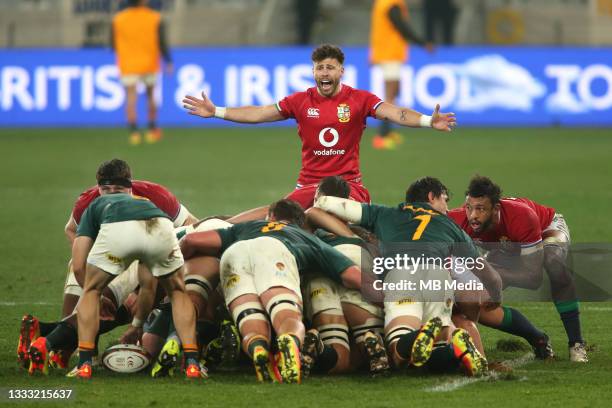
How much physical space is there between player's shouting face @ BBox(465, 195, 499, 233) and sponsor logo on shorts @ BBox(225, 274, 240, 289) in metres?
1.71

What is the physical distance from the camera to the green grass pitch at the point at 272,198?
7.20m

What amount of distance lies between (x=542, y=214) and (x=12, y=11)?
82.0 feet

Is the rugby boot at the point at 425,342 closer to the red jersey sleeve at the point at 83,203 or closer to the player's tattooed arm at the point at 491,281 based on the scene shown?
the player's tattooed arm at the point at 491,281

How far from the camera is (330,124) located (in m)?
10.3

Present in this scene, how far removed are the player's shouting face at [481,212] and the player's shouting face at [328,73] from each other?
1.94 meters

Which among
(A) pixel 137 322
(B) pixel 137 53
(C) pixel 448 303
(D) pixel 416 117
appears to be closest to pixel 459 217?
(D) pixel 416 117

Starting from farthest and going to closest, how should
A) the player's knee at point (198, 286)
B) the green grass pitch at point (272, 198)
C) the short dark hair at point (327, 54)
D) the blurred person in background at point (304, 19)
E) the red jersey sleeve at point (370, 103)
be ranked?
the blurred person in background at point (304, 19)
the red jersey sleeve at point (370, 103)
the short dark hair at point (327, 54)
the player's knee at point (198, 286)
the green grass pitch at point (272, 198)

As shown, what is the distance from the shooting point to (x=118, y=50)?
24.6m

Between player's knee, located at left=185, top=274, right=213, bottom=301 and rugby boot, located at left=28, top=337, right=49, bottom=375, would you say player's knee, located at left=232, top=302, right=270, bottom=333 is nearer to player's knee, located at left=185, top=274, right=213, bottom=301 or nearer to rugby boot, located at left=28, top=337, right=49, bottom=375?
player's knee, located at left=185, top=274, right=213, bottom=301

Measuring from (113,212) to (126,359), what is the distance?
0.87m

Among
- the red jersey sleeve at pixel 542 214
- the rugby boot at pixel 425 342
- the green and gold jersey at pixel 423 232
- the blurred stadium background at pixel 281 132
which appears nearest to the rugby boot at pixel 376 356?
the blurred stadium background at pixel 281 132

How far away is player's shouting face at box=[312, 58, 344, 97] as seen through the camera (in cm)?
1006

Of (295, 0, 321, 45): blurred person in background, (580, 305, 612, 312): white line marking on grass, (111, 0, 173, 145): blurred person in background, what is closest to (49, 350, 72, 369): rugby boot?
(580, 305, 612, 312): white line marking on grass

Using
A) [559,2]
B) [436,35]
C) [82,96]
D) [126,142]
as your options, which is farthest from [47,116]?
[559,2]
